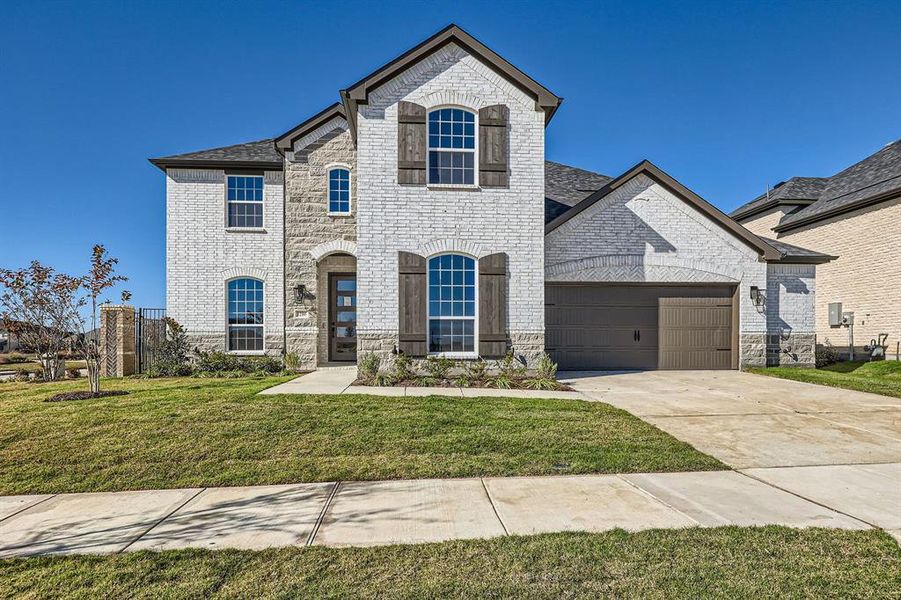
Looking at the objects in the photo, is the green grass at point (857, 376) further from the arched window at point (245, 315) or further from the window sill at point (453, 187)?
the arched window at point (245, 315)

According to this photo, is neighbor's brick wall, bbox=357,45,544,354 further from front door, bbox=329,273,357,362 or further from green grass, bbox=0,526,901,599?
green grass, bbox=0,526,901,599

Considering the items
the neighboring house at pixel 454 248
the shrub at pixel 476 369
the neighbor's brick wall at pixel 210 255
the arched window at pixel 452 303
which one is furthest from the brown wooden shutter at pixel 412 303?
the neighbor's brick wall at pixel 210 255

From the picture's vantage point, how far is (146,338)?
41.6 ft

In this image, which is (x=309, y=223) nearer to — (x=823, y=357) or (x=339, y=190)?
(x=339, y=190)

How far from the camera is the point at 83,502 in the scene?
4.18 metres

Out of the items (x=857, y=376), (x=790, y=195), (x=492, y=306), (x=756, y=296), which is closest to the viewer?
(x=492, y=306)

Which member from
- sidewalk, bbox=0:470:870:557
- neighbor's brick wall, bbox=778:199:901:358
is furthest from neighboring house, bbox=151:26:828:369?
sidewalk, bbox=0:470:870:557

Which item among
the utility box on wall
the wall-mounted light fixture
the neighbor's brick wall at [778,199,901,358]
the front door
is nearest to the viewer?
the wall-mounted light fixture

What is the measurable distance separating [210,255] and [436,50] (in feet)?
27.3

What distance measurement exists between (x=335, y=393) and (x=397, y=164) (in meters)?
5.13

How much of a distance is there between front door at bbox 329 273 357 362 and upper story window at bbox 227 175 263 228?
111 inches

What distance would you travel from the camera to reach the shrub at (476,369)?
9.95 metres

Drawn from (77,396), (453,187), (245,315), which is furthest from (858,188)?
(77,396)

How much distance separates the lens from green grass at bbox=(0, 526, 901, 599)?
2.70 m
